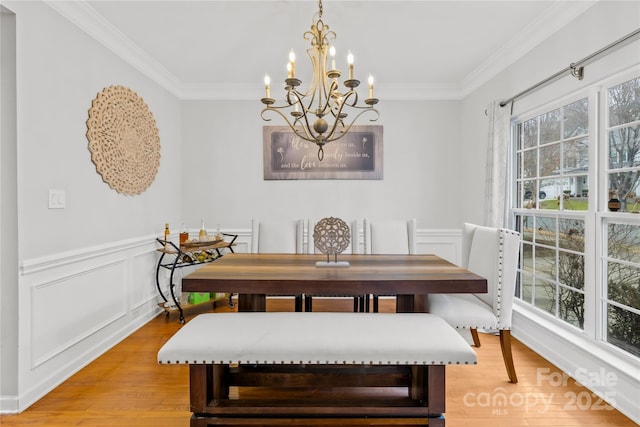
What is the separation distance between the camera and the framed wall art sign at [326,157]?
13.6ft

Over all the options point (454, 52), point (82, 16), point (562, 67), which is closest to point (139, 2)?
point (82, 16)

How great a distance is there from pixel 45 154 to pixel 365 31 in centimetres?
243

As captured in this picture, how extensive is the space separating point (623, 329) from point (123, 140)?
12.7 feet

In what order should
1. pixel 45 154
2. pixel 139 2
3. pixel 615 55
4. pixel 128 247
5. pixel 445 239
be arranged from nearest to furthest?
pixel 615 55 < pixel 45 154 < pixel 139 2 < pixel 128 247 < pixel 445 239

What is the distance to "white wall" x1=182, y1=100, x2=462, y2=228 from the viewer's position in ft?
13.7

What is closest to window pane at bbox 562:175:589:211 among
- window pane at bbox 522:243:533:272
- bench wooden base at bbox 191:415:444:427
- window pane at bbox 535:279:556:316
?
window pane at bbox 522:243:533:272

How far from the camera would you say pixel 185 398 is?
211 cm

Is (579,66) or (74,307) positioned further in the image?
(74,307)

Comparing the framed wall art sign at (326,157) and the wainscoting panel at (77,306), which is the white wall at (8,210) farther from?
the framed wall art sign at (326,157)

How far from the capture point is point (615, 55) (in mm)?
2035

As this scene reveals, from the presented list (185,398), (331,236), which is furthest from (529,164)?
(185,398)

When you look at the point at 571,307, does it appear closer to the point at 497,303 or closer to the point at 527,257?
the point at 527,257

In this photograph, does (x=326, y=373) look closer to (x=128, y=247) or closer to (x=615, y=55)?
(x=128, y=247)

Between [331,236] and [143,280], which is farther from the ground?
[331,236]
